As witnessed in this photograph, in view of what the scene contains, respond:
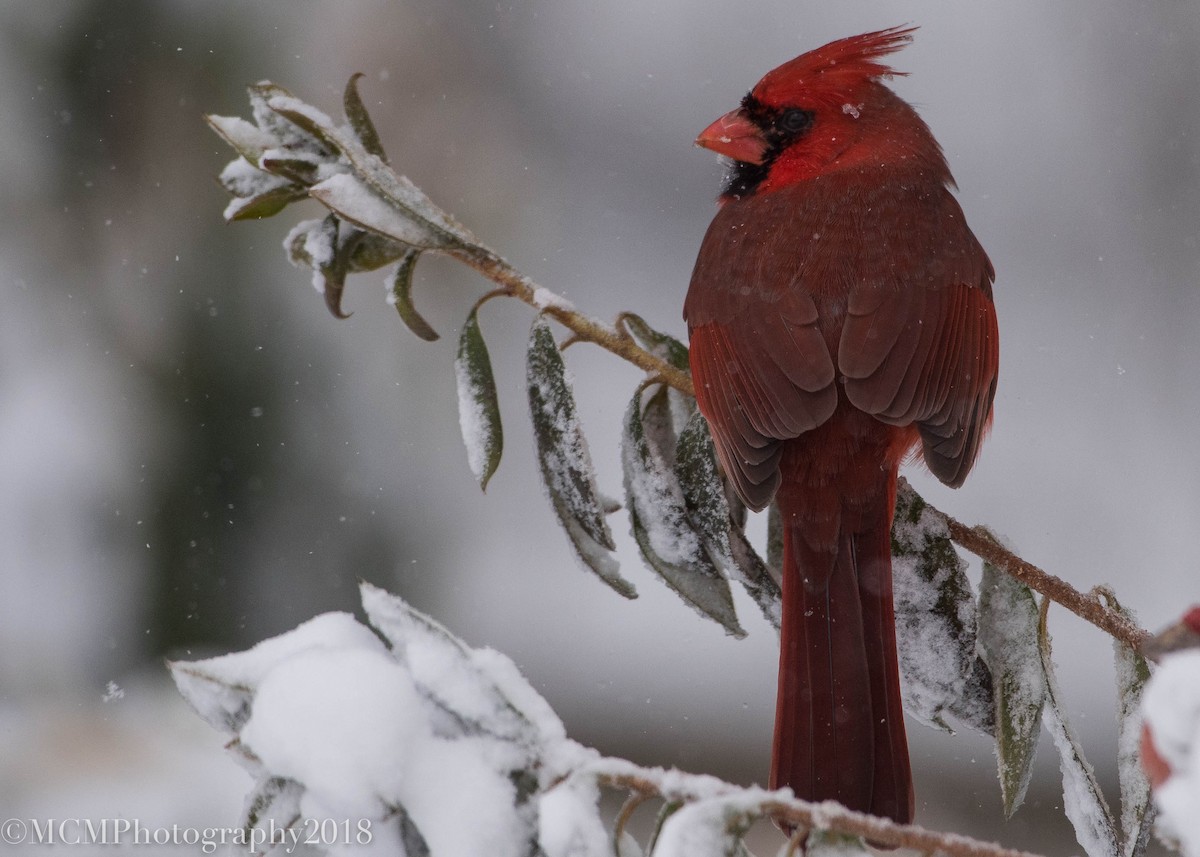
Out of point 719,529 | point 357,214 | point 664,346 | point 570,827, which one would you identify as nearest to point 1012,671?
point 719,529

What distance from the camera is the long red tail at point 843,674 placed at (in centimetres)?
135

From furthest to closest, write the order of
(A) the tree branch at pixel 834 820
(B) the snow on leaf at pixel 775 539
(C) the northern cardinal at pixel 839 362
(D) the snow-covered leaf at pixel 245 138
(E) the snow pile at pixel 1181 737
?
(B) the snow on leaf at pixel 775 539, (D) the snow-covered leaf at pixel 245 138, (C) the northern cardinal at pixel 839 362, (A) the tree branch at pixel 834 820, (E) the snow pile at pixel 1181 737

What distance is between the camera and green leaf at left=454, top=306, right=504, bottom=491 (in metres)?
1.43

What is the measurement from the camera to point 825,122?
2.00 meters

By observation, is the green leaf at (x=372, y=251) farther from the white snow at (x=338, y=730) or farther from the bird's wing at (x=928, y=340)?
the white snow at (x=338, y=730)

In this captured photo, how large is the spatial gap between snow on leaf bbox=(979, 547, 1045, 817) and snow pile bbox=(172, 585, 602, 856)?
66cm

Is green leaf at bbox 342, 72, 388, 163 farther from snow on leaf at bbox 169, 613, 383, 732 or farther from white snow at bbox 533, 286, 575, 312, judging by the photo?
snow on leaf at bbox 169, 613, 383, 732

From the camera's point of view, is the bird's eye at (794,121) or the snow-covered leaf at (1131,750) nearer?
the snow-covered leaf at (1131,750)

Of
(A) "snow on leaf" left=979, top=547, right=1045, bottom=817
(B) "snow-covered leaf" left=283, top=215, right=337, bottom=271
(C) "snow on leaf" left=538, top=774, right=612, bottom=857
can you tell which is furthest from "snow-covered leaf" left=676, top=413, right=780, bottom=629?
(C) "snow on leaf" left=538, top=774, right=612, bottom=857

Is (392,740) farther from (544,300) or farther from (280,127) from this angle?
(280,127)

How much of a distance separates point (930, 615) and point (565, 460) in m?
0.46

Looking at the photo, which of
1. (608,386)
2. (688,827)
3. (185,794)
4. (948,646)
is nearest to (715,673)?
(608,386)

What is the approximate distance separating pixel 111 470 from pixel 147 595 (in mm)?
347

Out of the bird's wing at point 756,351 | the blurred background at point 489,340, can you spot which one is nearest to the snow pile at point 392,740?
the bird's wing at point 756,351
